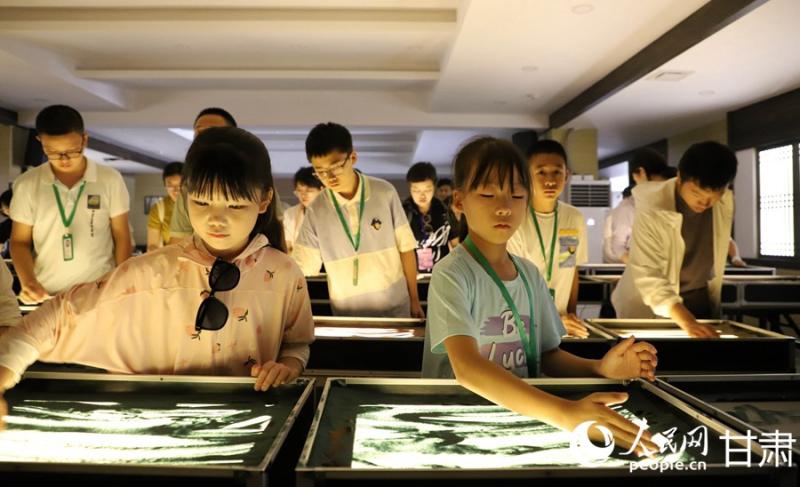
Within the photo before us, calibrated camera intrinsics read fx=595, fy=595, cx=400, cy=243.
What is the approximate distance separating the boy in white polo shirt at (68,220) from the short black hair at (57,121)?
9.7 inches

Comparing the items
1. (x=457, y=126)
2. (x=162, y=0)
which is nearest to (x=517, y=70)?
(x=457, y=126)

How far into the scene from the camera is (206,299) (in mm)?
1198

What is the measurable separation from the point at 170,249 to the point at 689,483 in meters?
1.05

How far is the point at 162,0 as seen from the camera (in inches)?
201

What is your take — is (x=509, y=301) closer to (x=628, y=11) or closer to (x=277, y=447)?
(x=277, y=447)

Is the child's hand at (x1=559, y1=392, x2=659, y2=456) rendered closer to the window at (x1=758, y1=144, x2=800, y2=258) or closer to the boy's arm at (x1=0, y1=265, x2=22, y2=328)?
the boy's arm at (x1=0, y1=265, x2=22, y2=328)

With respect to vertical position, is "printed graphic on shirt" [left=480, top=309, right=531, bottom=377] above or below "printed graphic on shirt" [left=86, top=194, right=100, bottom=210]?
below

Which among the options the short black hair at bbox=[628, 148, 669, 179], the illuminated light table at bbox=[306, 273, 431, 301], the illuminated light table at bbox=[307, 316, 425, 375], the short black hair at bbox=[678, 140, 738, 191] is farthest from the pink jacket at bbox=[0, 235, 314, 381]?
the short black hair at bbox=[628, 148, 669, 179]

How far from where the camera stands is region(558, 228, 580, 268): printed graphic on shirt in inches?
96.3

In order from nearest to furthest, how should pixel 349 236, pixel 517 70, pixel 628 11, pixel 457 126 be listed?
pixel 349 236 → pixel 628 11 → pixel 517 70 → pixel 457 126

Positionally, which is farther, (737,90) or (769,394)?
(737,90)

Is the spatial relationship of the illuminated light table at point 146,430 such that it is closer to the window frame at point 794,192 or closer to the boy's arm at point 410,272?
the boy's arm at point 410,272

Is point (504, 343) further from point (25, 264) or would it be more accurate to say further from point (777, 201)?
point (777, 201)

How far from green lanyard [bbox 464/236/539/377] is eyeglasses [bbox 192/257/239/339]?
49cm
